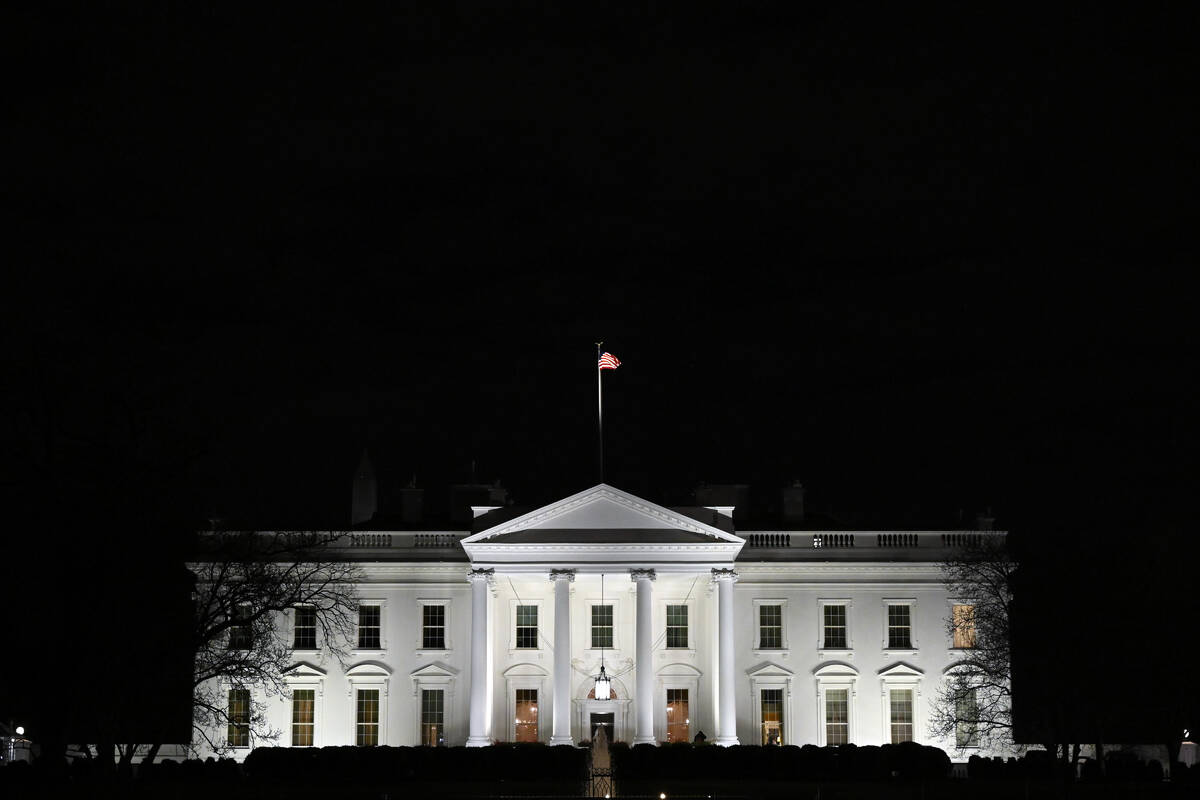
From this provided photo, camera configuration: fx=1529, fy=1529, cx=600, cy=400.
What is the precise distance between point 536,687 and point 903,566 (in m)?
14.5

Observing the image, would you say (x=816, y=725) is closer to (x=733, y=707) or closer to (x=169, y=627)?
(x=733, y=707)

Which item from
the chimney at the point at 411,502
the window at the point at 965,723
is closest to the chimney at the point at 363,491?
the chimney at the point at 411,502

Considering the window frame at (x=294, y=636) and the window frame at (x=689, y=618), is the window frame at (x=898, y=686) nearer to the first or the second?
the window frame at (x=689, y=618)

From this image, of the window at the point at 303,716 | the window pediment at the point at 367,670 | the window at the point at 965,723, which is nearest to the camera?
the window at the point at 965,723

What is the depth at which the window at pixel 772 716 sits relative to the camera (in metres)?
56.6

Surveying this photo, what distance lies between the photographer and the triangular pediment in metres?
54.3

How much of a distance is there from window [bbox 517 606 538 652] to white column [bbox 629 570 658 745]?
486 cm

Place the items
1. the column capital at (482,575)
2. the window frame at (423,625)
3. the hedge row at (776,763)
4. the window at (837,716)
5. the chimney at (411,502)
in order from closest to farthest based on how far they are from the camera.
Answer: the hedge row at (776,763) < the column capital at (482,575) < the window at (837,716) < the window frame at (423,625) < the chimney at (411,502)

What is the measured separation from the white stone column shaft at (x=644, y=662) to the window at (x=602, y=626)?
323 centimetres

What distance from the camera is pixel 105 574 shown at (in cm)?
2895

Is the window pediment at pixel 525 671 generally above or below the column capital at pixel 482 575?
below

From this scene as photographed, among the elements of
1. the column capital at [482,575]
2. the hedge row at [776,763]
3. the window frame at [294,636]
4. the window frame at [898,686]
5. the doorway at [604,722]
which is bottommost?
the hedge row at [776,763]

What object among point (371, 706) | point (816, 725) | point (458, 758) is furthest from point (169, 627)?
point (816, 725)

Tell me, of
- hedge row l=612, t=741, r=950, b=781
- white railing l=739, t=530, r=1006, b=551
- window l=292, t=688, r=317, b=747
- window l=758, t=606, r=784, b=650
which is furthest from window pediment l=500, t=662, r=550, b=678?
hedge row l=612, t=741, r=950, b=781
